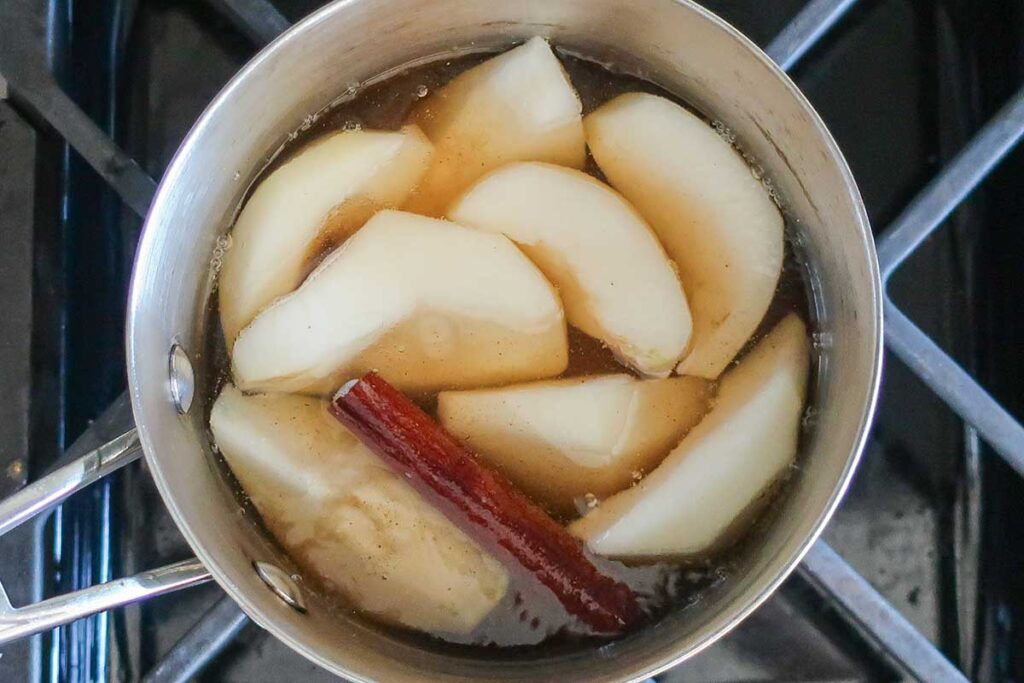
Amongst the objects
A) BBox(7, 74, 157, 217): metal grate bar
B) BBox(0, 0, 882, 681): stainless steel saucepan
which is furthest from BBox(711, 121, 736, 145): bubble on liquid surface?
BBox(7, 74, 157, 217): metal grate bar

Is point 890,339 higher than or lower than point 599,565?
higher

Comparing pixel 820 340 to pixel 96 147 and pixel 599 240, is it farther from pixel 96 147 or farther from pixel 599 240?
pixel 96 147

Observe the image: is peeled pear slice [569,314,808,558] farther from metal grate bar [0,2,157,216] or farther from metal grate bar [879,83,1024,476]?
metal grate bar [0,2,157,216]

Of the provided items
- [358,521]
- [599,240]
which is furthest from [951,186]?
[358,521]

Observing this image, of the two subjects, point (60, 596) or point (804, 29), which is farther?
point (804, 29)

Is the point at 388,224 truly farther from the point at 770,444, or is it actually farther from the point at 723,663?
the point at 723,663

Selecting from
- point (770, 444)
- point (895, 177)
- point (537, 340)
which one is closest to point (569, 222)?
point (537, 340)
